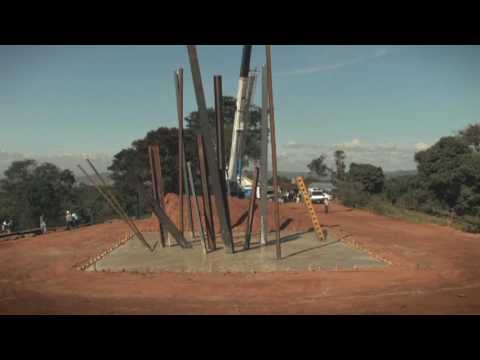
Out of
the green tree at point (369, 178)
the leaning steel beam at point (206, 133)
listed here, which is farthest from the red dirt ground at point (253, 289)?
the green tree at point (369, 178)

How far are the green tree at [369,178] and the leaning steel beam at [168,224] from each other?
31.2 meters

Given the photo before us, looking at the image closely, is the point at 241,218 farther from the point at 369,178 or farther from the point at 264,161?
the point at 369,178

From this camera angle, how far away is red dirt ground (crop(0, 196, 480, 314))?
24.7 feet

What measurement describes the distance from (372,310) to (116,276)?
595cm

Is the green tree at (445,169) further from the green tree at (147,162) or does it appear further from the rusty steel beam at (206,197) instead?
the rusty steel beam at (206,197)

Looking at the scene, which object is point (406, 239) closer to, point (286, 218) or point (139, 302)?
point (286, 218)

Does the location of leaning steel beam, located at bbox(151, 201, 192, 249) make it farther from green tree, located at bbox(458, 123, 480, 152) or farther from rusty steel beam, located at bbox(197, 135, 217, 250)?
green tree, located at bbox(458, 123, 480, 152)

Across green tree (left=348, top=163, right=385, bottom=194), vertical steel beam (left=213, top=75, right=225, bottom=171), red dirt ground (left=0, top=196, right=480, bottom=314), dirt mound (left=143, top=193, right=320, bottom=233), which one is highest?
vertical steel beam (left=213, top=75, right=225, bottom=171)

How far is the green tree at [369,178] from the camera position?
141 ft

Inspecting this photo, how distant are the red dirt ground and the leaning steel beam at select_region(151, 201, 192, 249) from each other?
2.54m

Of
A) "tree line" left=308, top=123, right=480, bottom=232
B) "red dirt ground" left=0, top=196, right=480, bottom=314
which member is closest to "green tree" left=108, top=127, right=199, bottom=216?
"tree line" left=308, top=123, right=480, bottom=232

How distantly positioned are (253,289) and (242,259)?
3.31m

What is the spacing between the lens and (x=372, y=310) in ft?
23.7

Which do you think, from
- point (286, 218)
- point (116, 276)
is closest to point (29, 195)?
point (286, 218)
